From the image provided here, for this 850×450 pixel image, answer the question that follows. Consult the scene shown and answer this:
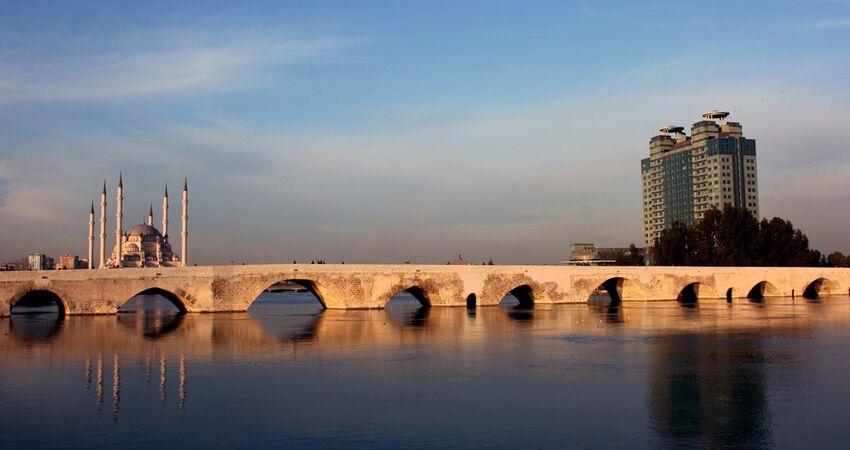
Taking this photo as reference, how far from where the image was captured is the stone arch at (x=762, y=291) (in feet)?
171

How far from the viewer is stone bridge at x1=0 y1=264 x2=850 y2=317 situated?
110 feet

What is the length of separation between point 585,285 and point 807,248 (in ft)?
102

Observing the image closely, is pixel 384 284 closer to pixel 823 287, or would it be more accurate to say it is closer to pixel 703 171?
pixel 823 287

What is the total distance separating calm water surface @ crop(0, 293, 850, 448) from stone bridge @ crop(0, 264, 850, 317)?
21.5ft

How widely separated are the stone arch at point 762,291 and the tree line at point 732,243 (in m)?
4.40

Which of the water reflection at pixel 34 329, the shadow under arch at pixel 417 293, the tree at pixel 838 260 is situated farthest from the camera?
the tree at pixel 838 260

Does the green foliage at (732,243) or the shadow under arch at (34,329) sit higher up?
the green foliage at (732,243)

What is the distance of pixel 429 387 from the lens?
48.9 feet

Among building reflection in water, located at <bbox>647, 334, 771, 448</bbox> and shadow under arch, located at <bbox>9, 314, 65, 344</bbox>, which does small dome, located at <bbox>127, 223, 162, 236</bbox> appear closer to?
shadow under arch, located at <bbox>9, 314, 65, 344</bbox>

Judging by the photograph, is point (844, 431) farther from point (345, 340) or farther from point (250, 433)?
point (345, 340)

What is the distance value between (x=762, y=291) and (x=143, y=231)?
76.8 metres

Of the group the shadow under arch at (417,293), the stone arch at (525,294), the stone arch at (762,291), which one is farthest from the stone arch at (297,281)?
the stone arch at (762,291)

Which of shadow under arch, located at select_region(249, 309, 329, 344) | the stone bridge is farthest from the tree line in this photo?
shadow under arch, located at select_region(249, 309, 329, 344)

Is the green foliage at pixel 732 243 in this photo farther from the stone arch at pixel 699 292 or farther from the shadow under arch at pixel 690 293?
the stone arch at pixel 699 292
